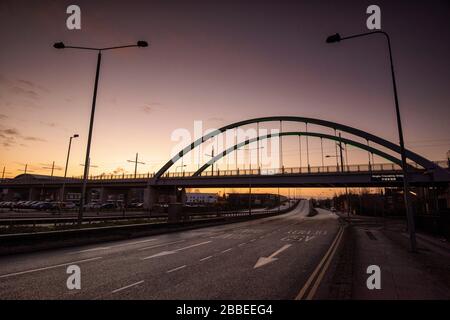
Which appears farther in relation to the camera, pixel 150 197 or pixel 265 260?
pixel 150 197

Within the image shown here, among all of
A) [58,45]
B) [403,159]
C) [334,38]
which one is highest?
[58,45]

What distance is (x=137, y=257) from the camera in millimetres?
11344

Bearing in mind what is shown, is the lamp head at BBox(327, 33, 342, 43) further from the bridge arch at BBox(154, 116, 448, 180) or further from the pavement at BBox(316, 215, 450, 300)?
the bridge arch at BBox(154, 116, 448, 180)

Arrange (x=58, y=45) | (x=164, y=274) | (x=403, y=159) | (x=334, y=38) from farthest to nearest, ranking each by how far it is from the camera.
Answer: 1. (x=58, y=45)
2. (x=403, y=159)
3. (x=334, y=38)
4. (x=164, y=274)

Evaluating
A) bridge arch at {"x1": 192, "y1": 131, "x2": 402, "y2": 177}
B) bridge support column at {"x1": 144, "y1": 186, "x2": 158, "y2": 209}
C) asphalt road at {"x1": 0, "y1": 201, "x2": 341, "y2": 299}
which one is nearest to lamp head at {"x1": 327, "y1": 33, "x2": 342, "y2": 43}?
asphalt road at {"x1": 0, "y1": 201, "x2": 341, "y2": 299}

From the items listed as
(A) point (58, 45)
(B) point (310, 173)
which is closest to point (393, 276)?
(A) point (58, 45)

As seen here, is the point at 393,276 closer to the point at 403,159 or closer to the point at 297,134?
the point at 403,159

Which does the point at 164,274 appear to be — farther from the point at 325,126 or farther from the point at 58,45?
the point at 325,126

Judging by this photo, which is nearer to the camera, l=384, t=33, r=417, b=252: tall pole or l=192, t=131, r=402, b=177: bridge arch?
l=384, t=33, r=417, b=252: tall pole

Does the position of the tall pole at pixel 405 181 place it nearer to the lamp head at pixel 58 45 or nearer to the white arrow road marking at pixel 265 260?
the white arrow road marking at pixel 265 260

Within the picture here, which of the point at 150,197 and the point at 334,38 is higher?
the point at 334,38

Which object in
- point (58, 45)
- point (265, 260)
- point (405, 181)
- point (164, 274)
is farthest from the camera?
point (58, 45)
